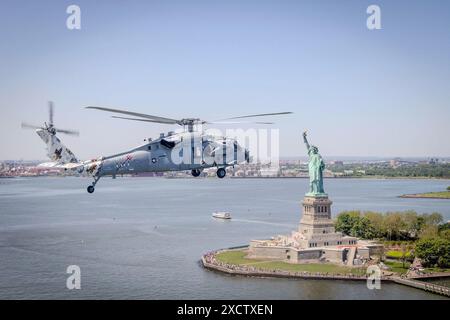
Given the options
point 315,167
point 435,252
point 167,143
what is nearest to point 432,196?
point 435,252

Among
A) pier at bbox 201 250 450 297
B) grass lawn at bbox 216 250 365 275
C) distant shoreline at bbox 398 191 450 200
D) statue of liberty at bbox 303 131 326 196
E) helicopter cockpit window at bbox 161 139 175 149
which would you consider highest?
helicopter cockpit window at bbox 161 139 175 149

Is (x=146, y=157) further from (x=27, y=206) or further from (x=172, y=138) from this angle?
(x=27, y=206)

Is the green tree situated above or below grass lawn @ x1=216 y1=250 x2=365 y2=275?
above

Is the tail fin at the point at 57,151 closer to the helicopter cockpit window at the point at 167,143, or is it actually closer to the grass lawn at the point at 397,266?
the helicopter cockpit window at the point at 167,143

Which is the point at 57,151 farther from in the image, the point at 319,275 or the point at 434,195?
the point at 434,195

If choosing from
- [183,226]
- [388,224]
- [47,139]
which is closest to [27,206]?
[183,226]

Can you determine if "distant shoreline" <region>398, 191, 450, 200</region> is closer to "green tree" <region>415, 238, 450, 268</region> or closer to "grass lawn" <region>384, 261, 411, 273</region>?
"grass lawn" <region>384, 261, 411, 273</region>

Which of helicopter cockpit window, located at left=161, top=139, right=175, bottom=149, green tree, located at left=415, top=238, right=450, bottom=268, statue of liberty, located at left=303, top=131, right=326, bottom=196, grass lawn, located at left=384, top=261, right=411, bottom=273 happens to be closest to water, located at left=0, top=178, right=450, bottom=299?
grass lawn, located at left=384, top=261, right=411, bottom=273

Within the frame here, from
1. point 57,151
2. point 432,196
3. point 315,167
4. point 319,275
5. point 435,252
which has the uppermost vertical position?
point 57,151
